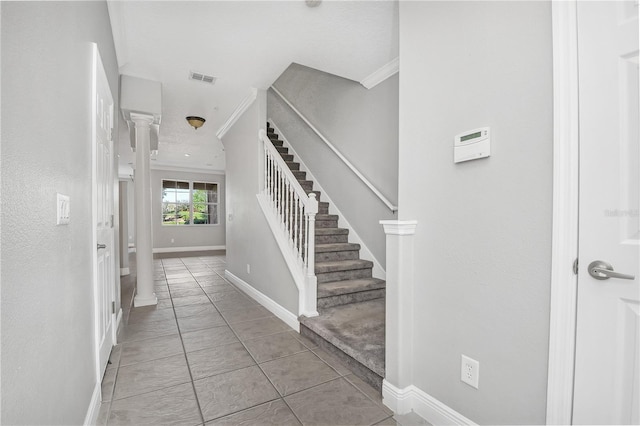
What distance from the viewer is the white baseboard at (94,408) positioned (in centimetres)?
144

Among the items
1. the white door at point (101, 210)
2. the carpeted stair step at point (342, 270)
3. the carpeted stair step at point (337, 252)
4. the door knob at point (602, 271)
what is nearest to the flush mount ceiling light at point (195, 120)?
the white door at point (101, 210)

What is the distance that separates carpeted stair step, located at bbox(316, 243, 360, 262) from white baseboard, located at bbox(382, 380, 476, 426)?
5.71 feet

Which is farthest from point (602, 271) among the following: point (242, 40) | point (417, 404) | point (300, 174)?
point (300, 174)

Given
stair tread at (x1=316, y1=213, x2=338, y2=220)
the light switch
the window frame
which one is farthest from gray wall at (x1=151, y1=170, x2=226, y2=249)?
the light switch

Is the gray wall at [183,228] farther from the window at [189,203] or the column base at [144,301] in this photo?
the column base at [144,301]

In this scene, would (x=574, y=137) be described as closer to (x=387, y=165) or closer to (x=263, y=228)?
(x=387, y=165)

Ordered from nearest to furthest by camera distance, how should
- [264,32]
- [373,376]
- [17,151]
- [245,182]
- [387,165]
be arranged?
[17,151], [373,376], [264,32], [387,165], [245,182]

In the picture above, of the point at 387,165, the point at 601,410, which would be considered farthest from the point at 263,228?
the point at 601,410

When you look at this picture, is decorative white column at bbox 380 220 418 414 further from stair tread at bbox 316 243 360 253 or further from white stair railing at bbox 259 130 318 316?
stair tread at bbox 316 243 360 253

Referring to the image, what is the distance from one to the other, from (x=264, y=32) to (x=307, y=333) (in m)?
2.67

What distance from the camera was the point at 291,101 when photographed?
4.90 metres

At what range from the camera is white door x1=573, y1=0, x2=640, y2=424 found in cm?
95

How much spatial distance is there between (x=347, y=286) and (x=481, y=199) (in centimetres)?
193

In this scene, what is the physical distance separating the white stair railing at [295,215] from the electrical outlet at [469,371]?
1.52 metres
